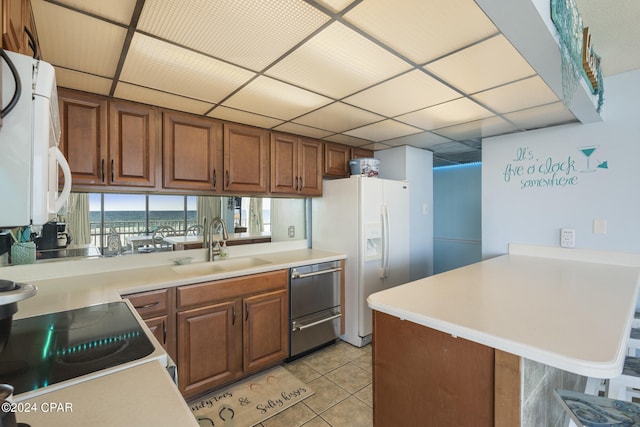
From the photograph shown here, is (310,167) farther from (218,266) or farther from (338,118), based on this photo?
(218,266)

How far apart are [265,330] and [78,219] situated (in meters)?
1.57

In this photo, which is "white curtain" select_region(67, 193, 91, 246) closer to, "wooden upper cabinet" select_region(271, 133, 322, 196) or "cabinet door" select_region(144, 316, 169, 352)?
"cabinet door" select_region(144, 316, 169, 352)

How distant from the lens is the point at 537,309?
127 cm

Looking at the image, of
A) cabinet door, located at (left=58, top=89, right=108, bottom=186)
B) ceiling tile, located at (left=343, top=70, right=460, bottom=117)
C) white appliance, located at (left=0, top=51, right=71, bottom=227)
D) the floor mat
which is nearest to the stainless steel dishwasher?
the floor mat

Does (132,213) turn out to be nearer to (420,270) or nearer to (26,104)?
(26,104)

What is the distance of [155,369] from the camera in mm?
816

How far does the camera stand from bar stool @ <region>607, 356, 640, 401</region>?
1.34 metres

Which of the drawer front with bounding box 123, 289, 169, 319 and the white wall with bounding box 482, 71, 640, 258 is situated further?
the white wall with bounding box 482, 71, 640, 258

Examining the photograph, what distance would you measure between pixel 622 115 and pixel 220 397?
3.72 meters

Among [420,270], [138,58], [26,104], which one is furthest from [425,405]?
[420,270]

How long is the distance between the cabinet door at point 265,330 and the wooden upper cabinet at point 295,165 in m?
1.02

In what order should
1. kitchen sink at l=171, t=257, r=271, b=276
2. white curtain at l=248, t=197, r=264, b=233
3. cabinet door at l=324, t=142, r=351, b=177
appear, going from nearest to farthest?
kitchen sink at l=171, t=257, r=271, b=276 < white curtain at l=248, t=197, r=264, b=233 < cabinet door at l=324, t=142, r=351, b=177

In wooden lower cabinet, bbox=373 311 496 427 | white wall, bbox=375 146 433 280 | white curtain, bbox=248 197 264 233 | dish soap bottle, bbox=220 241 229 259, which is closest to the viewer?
wooden lower cabinet, bbox=373 311 496 427

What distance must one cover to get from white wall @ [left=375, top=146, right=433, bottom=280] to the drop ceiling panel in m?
2.40
